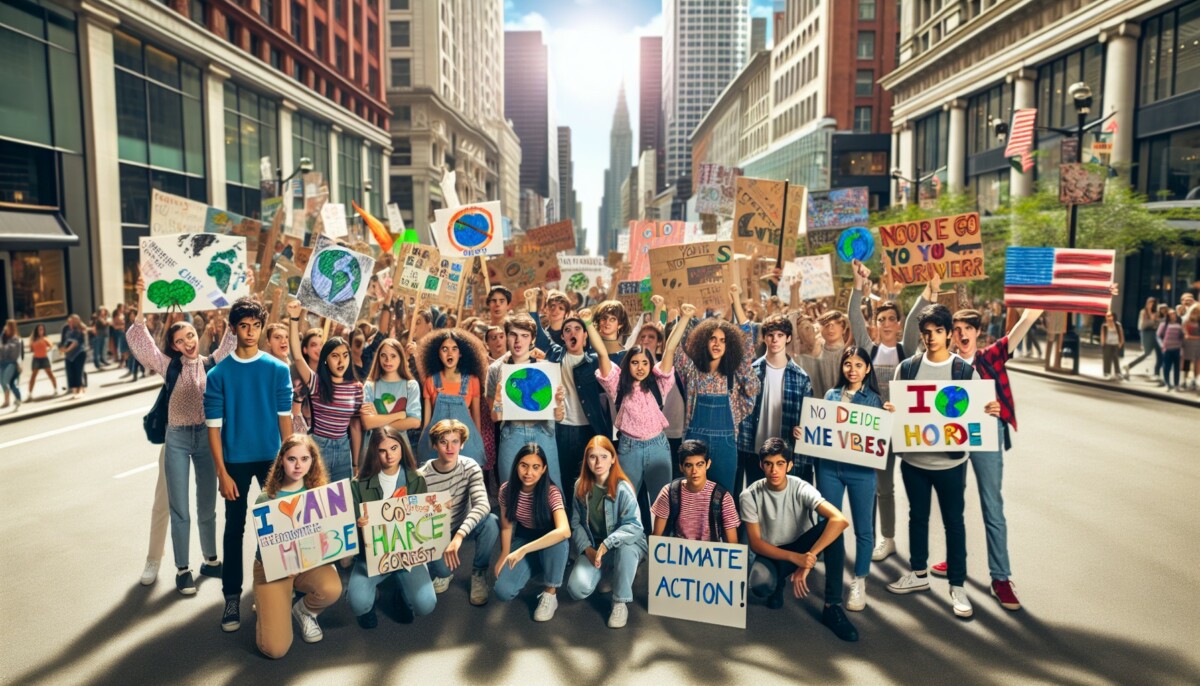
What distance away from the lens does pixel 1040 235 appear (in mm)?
24344

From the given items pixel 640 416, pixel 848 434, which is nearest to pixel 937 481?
pixel 848 434

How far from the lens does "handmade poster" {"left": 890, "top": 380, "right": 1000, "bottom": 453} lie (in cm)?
567

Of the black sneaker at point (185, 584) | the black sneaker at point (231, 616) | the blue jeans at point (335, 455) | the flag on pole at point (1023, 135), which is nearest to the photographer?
the black sneaker at point (231, 616)

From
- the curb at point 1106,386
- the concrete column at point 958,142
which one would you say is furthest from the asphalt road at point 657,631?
the concrete column at point 958,142

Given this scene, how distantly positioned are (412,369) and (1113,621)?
6.14 metres

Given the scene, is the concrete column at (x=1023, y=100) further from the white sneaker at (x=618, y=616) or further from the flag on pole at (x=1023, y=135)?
the white sneaker at (x=618, y=616)

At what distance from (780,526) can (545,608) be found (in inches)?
71.0

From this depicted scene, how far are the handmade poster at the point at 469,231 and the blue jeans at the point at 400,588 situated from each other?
18.5ft

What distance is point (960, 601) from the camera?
5574 mm

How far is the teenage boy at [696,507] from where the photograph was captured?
5633 mm

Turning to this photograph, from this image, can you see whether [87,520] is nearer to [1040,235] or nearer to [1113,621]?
[1113,621]

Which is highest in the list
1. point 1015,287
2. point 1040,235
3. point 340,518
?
point 1040,235

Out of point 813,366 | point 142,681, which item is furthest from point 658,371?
point 142,681

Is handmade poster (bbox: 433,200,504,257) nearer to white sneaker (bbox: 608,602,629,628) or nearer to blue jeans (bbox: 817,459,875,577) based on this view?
blue jeans (bbox: 817,459,875,577)
